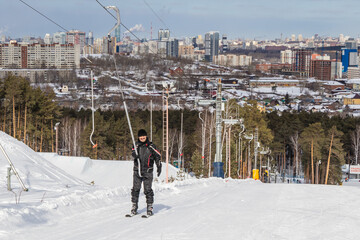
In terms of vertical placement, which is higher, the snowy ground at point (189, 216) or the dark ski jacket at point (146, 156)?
the dark ski jacket at point (146, 156)

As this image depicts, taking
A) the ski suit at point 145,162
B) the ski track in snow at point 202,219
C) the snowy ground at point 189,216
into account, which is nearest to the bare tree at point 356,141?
the snowy ground at point 189,216

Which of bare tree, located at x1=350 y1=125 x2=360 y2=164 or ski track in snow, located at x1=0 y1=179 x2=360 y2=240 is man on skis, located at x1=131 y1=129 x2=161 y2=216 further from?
bare tree, located at x1=350 y1=125 x2=360 y2=164

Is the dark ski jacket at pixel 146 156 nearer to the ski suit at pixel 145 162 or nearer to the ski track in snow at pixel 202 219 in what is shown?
the ski suit at pixel 145 162

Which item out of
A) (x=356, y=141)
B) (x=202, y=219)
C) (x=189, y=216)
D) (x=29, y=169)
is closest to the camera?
(x=202, y=219)

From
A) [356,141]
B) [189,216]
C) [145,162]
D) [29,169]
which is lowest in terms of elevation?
[356,141]

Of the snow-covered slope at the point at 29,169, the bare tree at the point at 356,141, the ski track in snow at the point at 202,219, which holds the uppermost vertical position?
the ski track in snow at the point at 202,219

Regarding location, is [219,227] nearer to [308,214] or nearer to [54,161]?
[308,214]

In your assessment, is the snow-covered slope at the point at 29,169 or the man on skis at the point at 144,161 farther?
the snow-covered slope at the point at 29,169

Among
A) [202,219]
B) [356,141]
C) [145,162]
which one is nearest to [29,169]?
[145,162]

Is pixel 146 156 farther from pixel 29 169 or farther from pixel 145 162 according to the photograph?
pixel 29 169

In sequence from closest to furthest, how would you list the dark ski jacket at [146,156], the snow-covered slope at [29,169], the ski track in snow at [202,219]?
the ski track in snow at [202,219], the dark ski jacket at [146,156], the snow-covered slope at [29,169]

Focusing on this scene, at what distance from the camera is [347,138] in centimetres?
8512

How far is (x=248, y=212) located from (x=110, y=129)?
2556 inches

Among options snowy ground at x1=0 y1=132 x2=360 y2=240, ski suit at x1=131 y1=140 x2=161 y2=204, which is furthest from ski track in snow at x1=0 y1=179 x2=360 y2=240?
ski suit at x1=131 y1=140 x2=161 y2=204
